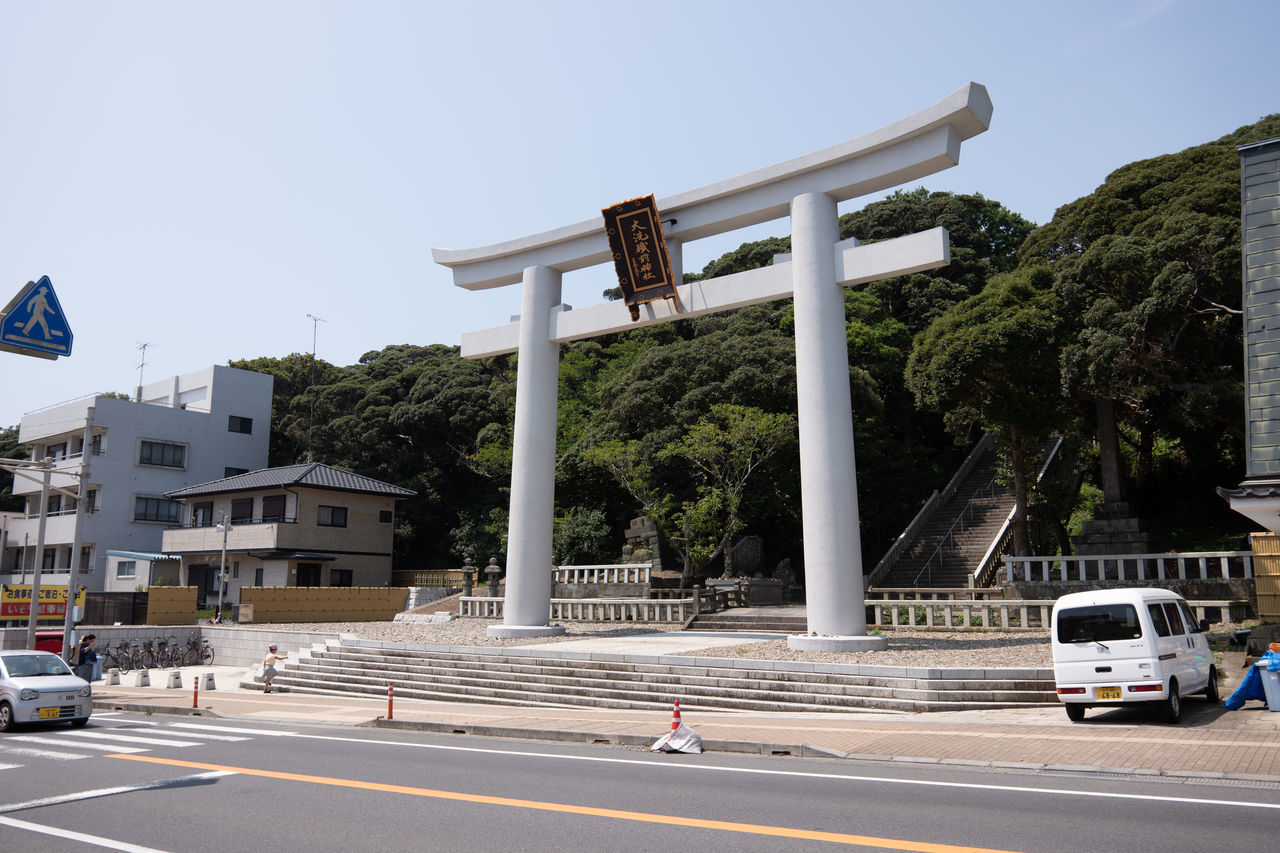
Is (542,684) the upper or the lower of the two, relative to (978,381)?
lower

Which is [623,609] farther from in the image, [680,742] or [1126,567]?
[680,742]

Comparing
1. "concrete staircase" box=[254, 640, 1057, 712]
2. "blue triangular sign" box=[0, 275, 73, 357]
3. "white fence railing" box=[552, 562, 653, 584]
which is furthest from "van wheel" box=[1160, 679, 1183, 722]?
"white fence railing" box=[552, 562, 653, 584]

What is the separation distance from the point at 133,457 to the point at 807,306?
41.9 metres

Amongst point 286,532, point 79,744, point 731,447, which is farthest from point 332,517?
point 79,744

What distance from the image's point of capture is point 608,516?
132ft

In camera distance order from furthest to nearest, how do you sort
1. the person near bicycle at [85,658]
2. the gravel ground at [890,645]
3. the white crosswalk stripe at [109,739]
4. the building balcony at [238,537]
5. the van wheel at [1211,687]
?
1. the building balcony at [238,537]
2. the person near bicycle at [85,658]
3. the gravel ground at [890,645]
4. the van wheel at [1211,687]
5. the white crosswalk stripe at [109,739]

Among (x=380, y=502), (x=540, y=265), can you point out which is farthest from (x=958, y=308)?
(x=380, y=502)

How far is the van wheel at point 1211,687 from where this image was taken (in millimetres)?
13725

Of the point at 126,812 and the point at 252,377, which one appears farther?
the point at 252,377

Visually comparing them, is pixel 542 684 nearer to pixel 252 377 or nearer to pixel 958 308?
pixel 958 308

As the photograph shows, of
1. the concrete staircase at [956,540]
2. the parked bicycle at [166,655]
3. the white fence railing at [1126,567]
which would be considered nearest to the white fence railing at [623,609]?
the concrete staircase at [956,540]

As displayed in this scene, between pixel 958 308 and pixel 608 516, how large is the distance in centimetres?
1866

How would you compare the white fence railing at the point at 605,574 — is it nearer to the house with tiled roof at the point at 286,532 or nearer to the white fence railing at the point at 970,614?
the white fence railing at the point at 970,614

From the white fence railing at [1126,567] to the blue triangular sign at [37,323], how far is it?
74.2ft
